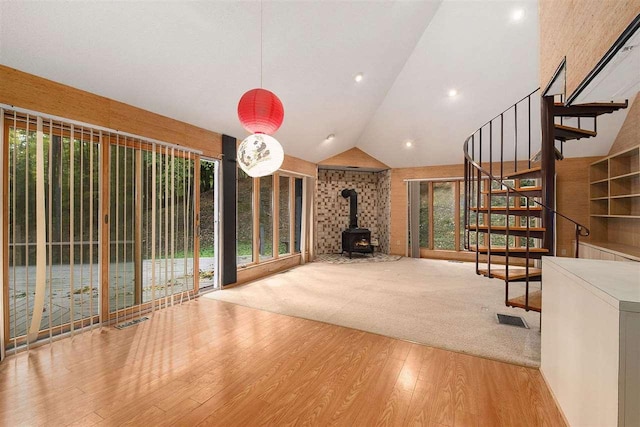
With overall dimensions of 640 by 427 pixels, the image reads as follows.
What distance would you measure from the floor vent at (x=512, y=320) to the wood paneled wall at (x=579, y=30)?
93.0 inches

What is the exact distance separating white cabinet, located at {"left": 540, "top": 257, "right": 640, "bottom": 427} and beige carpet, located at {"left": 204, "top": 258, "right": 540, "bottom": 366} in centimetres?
64

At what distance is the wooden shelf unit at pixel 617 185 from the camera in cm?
409

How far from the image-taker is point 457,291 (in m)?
4.14

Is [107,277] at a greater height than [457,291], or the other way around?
[107,277]

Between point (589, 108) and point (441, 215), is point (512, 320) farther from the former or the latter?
point (441, 215)

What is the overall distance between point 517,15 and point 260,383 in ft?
16.2

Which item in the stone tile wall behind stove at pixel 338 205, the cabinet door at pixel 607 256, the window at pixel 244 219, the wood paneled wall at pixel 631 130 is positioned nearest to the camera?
the cabinet door at pixel 607 256

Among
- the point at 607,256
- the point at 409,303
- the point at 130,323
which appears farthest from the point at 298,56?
the point at 607,256

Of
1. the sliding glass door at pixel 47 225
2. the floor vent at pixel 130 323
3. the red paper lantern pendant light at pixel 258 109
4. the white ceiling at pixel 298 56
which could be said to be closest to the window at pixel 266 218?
the white ceiling at pixel 298 56

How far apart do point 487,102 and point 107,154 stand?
571cm

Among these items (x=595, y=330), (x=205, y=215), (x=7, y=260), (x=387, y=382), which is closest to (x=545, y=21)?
(x=595, y=330)

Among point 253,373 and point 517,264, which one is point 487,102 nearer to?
point 517,264

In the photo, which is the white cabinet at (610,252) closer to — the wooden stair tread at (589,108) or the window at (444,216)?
the wooden stair tread at (589,108)

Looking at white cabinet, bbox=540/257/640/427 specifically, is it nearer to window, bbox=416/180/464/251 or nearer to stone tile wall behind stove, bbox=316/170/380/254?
window, bbox=416/180/464/251
